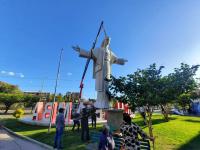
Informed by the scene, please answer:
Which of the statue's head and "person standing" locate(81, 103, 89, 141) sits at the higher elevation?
the statue's head

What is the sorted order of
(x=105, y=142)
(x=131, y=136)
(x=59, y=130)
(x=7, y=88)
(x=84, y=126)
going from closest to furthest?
(x=105, y=142) < (x=131, y=136) < (x=59, y=130) < (x=84, y=126) < (x=7, y=88)

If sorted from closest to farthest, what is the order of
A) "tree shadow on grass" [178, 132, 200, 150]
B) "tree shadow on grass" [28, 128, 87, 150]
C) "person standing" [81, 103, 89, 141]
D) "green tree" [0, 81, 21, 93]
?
"tree shadow on grass" [28, 128, 87, 150]
"tree shadow on grass" [178, 132, 200, 150]
"person standing" [81, 103, 89, 141]
"green tree" [0, 81, 21, 93]

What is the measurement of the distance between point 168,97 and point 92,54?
634 centimetres

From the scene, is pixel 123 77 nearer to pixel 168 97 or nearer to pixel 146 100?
pixel 146 100

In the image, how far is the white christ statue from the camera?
44.2ft

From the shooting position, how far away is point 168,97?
9414 millimetres

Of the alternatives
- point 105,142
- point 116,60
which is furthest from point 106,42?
point 105,142

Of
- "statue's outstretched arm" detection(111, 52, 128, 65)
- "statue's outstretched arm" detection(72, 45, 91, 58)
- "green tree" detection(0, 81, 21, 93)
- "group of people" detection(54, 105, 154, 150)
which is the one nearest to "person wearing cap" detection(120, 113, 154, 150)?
"group of people" detection(54, 105, 154, 150)

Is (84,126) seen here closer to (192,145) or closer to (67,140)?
(67,140)

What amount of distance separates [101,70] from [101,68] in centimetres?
14

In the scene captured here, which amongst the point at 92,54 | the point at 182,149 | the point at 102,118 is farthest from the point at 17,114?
the point at 182,149

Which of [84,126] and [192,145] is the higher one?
[84,126]

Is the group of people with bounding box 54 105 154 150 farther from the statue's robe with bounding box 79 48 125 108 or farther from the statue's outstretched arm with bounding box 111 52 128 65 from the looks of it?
the statue's outstretched arm with bounding box 111 52 128 65

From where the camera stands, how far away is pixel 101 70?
13.9 metres
